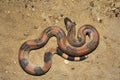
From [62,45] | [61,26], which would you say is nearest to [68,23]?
[61,26]

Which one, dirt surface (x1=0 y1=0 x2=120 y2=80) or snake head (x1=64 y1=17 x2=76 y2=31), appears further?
snake head (x1=64 y1=17 x2=76 y2=31)

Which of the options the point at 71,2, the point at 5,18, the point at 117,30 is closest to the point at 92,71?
the point at 117,30

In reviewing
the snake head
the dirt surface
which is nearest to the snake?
the snake head

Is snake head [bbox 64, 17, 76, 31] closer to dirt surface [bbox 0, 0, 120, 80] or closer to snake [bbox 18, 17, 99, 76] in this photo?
snake [bbox 18, 17, 99, 76]

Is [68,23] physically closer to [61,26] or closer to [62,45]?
[61,26]

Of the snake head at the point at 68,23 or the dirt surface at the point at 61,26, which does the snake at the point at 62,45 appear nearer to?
the snake head at the point at 68,23

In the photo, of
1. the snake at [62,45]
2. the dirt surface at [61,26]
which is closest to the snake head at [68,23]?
the snake at [62,45]

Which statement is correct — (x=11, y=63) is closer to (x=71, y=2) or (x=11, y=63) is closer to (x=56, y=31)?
(x=56, y=31)
